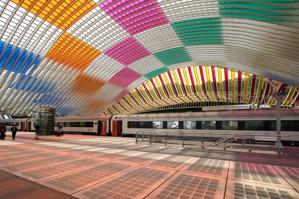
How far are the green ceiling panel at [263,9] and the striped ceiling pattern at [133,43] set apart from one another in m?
0.07

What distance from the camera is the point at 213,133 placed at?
19.6m

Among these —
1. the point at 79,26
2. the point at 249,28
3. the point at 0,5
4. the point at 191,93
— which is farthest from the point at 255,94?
the point at 0,5

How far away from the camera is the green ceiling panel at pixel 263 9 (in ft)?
45.9

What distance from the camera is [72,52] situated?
33.9 m

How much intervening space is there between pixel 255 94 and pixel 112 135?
30042 mm

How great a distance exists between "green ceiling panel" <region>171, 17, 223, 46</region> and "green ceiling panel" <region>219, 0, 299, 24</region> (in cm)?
402

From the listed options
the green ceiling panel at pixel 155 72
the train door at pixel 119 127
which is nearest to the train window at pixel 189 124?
the train door at pixel 119 127

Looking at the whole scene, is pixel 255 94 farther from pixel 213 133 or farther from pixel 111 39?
pixel 111 39

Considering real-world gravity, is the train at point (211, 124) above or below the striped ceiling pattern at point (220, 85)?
below

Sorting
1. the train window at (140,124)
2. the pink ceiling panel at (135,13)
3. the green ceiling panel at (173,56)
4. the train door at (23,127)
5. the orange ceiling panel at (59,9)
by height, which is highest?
the pink ceiling panel at (135,13)

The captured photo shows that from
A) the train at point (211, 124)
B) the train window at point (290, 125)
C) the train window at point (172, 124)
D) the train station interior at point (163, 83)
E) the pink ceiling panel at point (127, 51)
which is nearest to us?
the train station interior at point (163, 83)

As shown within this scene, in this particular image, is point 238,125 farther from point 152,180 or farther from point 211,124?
point 152,180

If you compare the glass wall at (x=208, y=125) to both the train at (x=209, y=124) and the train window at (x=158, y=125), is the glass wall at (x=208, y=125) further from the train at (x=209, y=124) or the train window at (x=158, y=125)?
the train window at (x=158, y=125)

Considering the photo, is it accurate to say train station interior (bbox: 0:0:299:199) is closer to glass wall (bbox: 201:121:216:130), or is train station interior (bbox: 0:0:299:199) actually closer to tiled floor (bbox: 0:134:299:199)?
tiled floor (bbox: 0:134:299:199)
